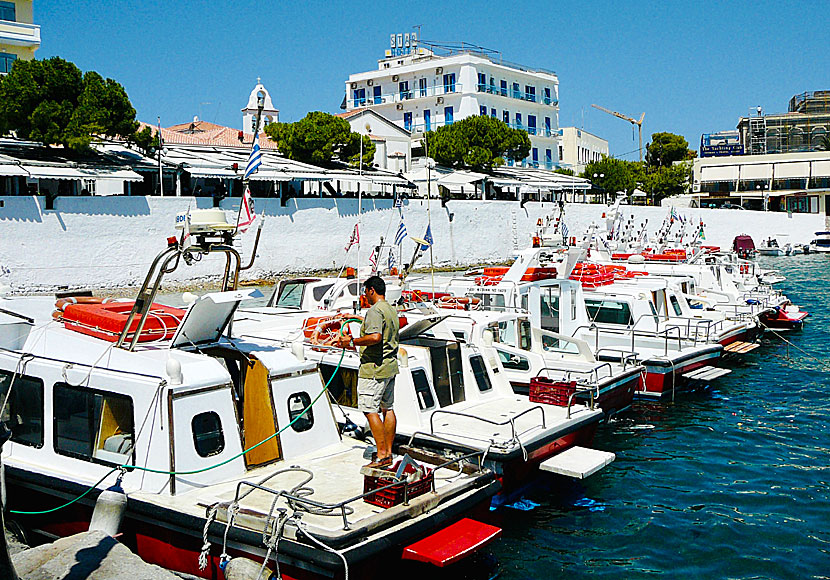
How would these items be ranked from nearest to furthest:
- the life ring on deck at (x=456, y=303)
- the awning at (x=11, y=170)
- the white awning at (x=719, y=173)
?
1. the life ring on deck at (x=456, y=303)
2. the awning at (x=11, y=170)
3. the white awning at (x=719, y=173)

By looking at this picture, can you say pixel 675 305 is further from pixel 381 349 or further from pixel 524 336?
pixel 381 349

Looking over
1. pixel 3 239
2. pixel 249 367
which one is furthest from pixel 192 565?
pixel 3 239

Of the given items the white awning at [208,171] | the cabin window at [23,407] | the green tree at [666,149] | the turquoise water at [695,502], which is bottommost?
the turquoise water at [695,502]

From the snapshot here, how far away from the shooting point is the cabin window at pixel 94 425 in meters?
8.64

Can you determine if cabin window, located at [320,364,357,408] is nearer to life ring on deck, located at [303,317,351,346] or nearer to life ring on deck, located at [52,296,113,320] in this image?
life ring on deck, located at [303,317,351,346]

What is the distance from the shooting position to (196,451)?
8453 millimetres

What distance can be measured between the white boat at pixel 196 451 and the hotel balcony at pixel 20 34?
129ft

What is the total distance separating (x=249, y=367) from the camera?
31.0 ft

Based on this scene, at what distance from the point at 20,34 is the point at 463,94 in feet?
115

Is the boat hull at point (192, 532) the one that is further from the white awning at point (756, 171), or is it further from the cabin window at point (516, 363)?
the white awning at point (756, 171)

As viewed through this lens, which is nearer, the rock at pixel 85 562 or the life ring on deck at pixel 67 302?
the rock at pixel 85 562

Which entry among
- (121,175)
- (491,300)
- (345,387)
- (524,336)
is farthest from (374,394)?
(121,175)

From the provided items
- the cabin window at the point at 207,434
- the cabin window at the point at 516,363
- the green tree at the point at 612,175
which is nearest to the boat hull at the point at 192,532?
the cabin window at the point at 207,434

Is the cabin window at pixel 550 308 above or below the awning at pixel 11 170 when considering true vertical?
below
